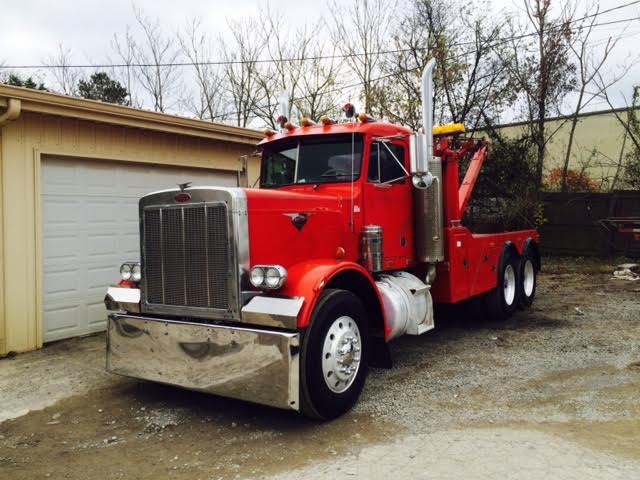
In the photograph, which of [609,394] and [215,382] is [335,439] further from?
[609,394]

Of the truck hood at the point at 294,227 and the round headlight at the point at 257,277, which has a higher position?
the truck hood at the point at 294,227

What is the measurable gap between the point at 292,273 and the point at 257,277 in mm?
391

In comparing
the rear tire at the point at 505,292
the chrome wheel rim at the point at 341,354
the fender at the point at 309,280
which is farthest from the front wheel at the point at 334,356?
the rear tire at the point at 505,292

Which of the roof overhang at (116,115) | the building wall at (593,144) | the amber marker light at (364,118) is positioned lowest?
the amber marker light at (364,118)

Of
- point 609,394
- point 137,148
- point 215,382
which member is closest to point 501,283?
point 609,394

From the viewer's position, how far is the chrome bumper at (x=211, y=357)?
3.87 metres

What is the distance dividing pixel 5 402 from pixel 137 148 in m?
4.06

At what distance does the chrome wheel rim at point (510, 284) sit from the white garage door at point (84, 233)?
557 centimetres

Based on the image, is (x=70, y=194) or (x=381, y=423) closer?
(x=381, y=423)

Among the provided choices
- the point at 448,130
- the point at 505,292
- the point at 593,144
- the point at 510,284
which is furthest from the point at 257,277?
the point at 593,144

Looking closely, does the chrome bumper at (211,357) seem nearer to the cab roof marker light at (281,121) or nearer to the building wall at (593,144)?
the cab roof marker light at (281,121)

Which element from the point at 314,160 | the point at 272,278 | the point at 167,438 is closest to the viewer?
the point at 272,278

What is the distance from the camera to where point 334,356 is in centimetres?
431

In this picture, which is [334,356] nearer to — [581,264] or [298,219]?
[298,219]
